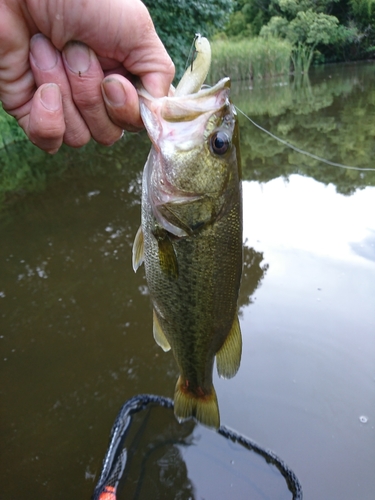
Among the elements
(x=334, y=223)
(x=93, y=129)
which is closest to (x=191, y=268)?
(x=93, y=129)

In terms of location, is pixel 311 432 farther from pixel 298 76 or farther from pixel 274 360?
pixel 298 76

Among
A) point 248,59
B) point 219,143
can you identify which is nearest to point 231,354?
point 219,143

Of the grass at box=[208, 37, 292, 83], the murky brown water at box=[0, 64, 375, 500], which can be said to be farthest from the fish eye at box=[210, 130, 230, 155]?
the grass at box=[208, 37, 292, 83]

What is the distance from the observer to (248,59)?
23.5 metres

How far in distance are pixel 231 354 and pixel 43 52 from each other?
1613mm

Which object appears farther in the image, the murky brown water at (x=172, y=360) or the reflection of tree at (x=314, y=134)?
the reflection of tree at (x=314, y=134)

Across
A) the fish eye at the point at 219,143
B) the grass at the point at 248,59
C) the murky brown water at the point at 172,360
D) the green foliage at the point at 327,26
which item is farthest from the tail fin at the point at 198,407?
the green foliage at the point at 327,26

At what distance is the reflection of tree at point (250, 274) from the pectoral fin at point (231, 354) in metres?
2.46

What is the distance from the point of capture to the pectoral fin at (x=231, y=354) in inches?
75.4

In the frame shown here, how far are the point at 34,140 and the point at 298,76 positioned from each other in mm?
30257

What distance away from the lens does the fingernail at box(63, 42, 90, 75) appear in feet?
5.66

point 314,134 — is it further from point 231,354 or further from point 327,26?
point 327,26

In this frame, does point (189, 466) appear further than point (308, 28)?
No

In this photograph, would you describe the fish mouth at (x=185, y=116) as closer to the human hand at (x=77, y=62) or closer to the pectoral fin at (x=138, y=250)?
the human hand at (x=77, y=62)
